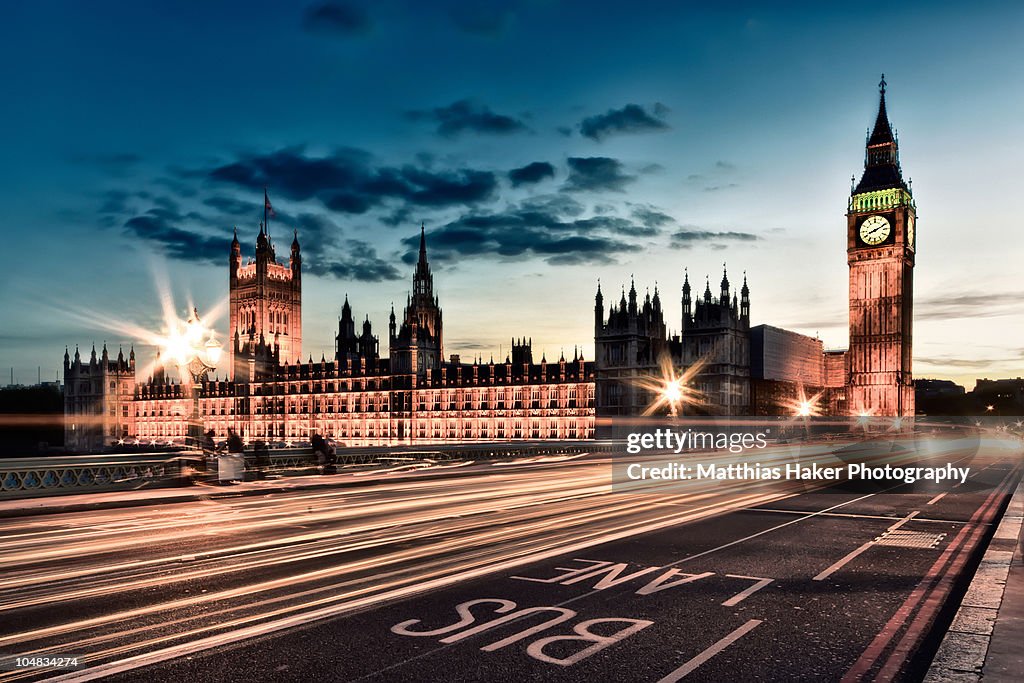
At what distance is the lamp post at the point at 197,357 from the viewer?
Answer: 26.1 metres

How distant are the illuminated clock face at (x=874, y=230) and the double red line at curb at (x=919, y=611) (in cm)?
14144

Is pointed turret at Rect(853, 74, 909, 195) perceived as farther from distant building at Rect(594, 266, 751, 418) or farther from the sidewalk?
the sidewalk

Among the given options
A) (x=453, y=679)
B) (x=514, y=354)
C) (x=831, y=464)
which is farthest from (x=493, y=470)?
(x=514, y=354)

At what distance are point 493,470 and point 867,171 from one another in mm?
141887

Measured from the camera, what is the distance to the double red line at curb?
7.96 metres

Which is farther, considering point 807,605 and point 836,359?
point 836,359

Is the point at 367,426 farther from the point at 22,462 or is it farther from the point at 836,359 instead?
the point at 836,359

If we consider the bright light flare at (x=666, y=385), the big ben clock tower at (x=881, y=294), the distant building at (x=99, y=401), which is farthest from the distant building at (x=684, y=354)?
the distant building at (x=99, y=401)

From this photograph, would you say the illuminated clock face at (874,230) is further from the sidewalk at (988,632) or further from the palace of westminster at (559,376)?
the sidewalk at (988,632)

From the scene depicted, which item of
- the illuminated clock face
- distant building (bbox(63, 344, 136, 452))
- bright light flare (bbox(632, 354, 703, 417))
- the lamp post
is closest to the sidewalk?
the lamp post

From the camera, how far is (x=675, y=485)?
30.6 m

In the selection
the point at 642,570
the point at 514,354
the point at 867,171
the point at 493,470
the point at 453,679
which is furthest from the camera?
the point at 867,171

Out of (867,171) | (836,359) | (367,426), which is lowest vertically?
(367,426)

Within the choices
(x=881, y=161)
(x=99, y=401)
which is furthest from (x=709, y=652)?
(x=99, y=401)
